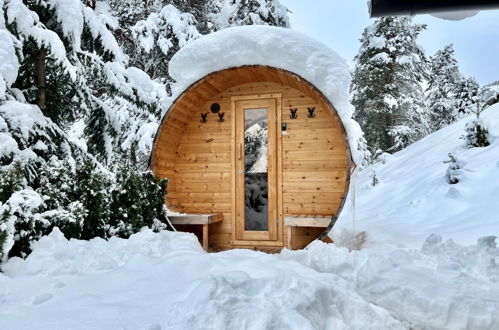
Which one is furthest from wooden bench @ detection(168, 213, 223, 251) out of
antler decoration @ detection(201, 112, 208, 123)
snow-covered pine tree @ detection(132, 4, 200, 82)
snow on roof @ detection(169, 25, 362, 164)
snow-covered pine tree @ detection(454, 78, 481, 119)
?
snow-covered pine tree @ detection(454, 78, 481, 119)

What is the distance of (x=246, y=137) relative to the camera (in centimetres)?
608

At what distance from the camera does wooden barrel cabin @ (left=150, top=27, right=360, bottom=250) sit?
5504 mm

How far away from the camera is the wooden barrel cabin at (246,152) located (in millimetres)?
5504

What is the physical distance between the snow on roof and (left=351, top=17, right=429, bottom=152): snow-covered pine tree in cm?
990

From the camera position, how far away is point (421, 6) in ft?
6.56

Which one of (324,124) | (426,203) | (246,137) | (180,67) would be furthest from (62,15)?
(426,203)

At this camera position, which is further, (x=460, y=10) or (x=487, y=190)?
(x=487, y=190)

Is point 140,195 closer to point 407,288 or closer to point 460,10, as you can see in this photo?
point 407,288

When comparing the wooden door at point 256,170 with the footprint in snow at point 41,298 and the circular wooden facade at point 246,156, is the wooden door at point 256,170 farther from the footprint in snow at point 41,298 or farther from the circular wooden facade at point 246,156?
the footprint in snow at point 41,298

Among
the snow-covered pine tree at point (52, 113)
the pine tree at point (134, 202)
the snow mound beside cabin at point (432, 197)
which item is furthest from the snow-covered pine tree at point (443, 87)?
the pine tree at point (134, 202)

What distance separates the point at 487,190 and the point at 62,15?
24.7 ft

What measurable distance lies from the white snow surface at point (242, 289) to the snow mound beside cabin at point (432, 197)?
1646mm

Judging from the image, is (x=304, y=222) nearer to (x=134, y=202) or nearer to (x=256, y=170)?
(x=256, y=170)

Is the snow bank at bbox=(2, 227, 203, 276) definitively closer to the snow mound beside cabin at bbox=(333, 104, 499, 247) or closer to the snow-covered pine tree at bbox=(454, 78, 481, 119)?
the snow mound beside cabin at bbox=(333, 104, 499, 247)
